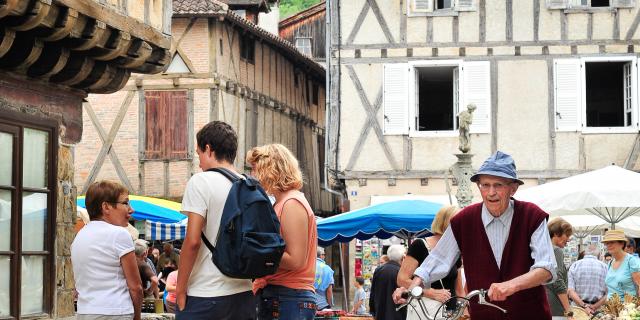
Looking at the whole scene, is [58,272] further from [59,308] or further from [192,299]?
[192,299]

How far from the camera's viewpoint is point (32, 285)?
1092 centimetres

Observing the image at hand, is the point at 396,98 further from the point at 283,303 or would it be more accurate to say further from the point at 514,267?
the point at 514,267

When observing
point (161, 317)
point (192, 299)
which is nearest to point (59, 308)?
point (161, 317)

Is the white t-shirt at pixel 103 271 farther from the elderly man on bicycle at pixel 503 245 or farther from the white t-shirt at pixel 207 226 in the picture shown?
the elderly man on bicycle at pixel 503 245

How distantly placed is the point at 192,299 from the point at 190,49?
2455 cm

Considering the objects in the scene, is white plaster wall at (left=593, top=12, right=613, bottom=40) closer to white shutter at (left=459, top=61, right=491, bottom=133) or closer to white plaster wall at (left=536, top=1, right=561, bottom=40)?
white plaster wall at (left=536, top=1, right=561, bottom=40)

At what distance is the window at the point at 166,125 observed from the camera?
30891 millimetres

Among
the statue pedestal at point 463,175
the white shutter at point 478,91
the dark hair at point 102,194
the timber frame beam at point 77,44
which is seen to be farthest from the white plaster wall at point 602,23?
the dark hair at point 102,194

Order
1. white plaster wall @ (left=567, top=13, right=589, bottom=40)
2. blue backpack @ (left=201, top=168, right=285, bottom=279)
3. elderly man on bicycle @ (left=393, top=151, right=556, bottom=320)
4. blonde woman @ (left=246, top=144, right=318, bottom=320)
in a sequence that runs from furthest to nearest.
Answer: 1. white plaster wall @ (left=567, top=13, right=589, bottom=40)
2. blonde woman @ (left=246, top=144, right=318, bottom=320)
3. blue backpack @ (left=201, top=168, right=285, bottom=279)
4. elderly man on bicycle @ (left=393, top=151, right=556, bottom=320)

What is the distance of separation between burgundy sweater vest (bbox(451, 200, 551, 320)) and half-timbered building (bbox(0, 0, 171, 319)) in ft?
14.0

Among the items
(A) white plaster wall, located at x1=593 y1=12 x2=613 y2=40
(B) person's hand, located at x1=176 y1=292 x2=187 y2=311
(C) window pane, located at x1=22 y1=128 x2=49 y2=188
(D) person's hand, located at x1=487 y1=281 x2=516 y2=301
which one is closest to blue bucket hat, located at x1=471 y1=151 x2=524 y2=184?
(D) person's hand, located at x1=487 y1=281 x2=516 y2=301

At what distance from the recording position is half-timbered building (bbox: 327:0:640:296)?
27.8m

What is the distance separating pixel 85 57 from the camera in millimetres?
11445

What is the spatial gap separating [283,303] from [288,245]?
330 millimetres
